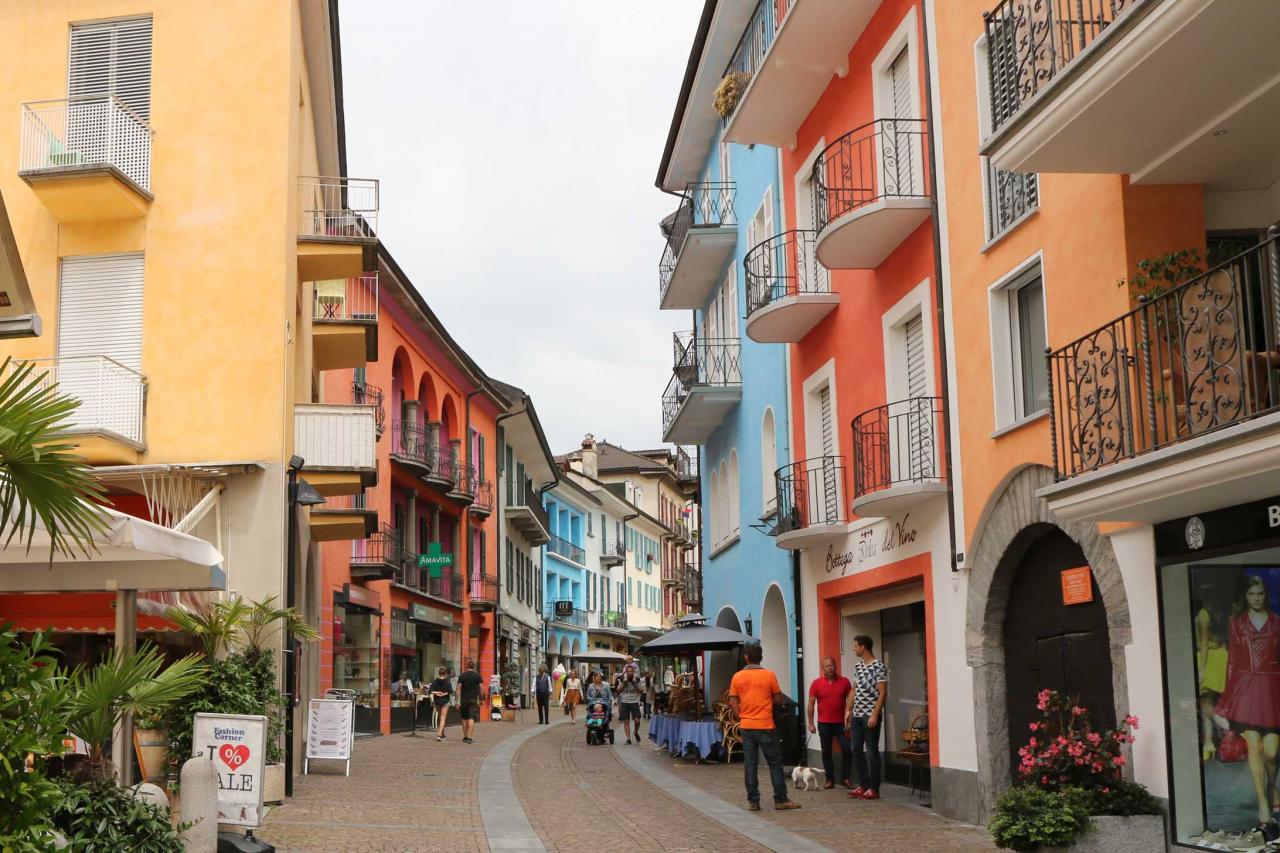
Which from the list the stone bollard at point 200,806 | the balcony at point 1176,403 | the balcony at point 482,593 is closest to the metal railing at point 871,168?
the balcony at point 1176,403

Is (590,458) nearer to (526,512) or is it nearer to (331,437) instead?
(526,512)

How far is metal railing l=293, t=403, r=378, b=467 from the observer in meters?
21.2

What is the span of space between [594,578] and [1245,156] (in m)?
64.8

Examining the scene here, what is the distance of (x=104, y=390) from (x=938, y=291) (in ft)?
34.5

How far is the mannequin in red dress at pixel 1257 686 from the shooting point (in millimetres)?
10102

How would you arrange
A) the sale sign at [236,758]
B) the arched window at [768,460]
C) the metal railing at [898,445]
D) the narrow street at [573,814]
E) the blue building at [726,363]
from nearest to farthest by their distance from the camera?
the sale sign at [236,758] → the narrow street at [573,814] → the metal railing at [898,445] → the blue building at [726,363] → the arched window at [768,460]

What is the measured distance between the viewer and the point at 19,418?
22.0 ft

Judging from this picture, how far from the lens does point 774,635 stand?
25.6 m

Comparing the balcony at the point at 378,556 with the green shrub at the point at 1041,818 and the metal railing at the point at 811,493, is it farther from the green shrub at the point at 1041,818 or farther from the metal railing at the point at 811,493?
the green shrub at the point at 1041,818

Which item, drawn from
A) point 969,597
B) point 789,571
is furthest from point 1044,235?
point 789,571

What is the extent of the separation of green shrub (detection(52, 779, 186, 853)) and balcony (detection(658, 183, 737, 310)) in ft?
66.3

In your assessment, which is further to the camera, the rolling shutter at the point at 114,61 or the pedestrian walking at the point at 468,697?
the pedestrian walking at the point at 468,697

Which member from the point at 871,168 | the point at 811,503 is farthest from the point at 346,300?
the point at 871,168

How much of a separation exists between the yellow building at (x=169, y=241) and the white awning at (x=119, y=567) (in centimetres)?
555
